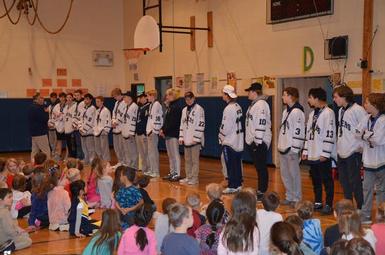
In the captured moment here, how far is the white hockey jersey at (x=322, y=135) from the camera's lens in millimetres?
7430

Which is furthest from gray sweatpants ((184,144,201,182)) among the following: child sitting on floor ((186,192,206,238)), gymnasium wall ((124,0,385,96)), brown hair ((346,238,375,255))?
brown hair ((346,238,375,255))

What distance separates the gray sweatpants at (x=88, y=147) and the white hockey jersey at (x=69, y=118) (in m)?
0.61

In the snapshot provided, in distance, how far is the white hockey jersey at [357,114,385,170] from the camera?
6.64 metres

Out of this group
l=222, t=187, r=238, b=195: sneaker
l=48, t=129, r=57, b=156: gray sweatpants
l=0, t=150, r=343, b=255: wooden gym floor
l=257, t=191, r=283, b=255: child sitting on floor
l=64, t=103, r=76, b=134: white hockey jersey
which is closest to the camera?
l=257, t=191, r=283, b=255: child sitting on floor

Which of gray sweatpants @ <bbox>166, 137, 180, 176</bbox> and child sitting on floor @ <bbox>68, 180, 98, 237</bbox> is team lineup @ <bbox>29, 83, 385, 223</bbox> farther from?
Answer: child sitting on floor @ <bbox>68, 180, 98, 237</bbox>

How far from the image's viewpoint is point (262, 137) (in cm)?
843

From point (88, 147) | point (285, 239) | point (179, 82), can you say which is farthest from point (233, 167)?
point (179, 82)

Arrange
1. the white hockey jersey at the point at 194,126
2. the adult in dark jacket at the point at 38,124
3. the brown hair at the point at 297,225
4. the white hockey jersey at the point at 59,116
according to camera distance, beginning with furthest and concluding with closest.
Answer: the white hockey jersey at the point at 59,116 < the adult in dark jacket at the point at 38,124 < the white hockey jersey at the point at 194,126 < the brown hair at the point at 297,225

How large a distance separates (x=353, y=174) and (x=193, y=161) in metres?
3.71

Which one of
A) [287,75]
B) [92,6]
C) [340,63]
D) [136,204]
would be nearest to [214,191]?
[136,204]

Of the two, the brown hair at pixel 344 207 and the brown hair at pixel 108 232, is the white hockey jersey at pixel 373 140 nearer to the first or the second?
the brown hair at pixel 344 207

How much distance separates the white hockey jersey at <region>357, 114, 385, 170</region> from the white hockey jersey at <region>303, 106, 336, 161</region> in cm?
58

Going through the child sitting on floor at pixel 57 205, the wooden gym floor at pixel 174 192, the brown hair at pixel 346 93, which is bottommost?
the wooden gym floor at pixel 174 192

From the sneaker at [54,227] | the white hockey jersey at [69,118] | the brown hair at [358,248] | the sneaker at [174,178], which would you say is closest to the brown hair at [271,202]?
the brown hair at [358,248]
